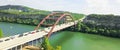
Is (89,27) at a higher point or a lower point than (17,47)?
lower

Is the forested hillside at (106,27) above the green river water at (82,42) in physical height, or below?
below

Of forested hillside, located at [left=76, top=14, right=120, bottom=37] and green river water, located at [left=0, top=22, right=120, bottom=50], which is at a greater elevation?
green river water, located at [left=0, top=22, right=120, bottom=50]

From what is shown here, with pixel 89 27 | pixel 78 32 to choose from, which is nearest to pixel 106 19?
pixel 89 27

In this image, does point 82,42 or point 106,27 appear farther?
point 106,27

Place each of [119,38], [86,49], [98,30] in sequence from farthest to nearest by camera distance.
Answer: [98,30] < [119,38] < [86,49]

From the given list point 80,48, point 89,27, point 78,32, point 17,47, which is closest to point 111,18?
point 89,27

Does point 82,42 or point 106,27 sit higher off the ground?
point 82,42

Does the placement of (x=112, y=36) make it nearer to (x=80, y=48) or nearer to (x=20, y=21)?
(x=80, y=48)

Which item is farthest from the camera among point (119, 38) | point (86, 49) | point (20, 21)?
point (20, 21)

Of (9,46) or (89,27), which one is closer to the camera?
(9,46)

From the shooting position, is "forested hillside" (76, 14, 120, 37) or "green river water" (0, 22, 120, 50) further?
"forested hillside" (76, 14, 120, 37)

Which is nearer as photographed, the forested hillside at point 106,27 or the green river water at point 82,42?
the green river water at point 82,42
